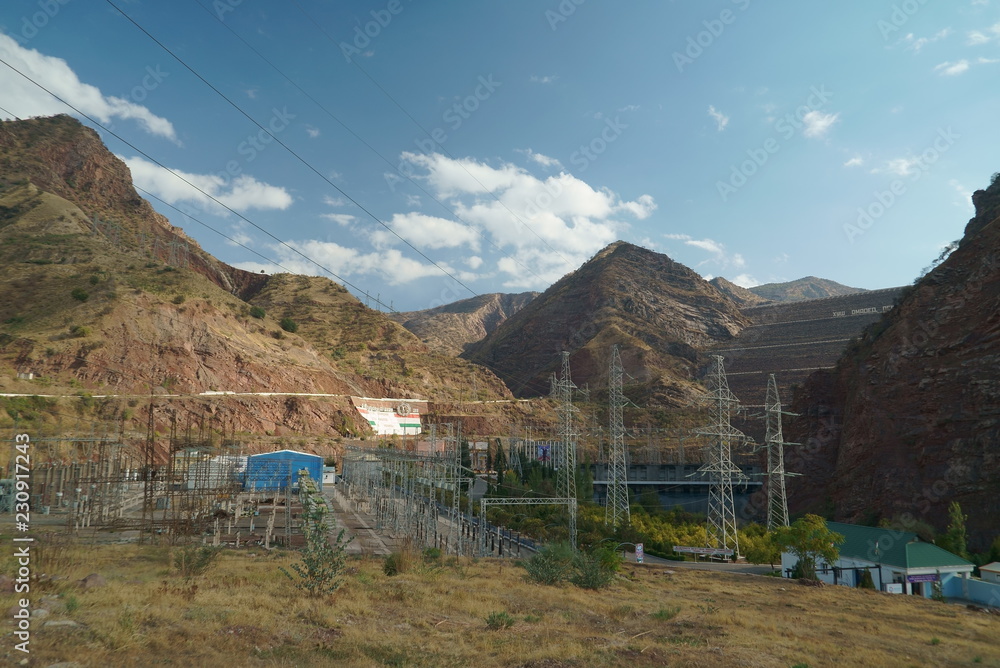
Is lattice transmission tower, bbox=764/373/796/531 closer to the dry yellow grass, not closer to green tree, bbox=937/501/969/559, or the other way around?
green tree, bbox=937/501/969/559

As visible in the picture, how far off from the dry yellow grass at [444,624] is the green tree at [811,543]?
6.25 metres

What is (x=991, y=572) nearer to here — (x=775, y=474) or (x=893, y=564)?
(x=893, y=564)

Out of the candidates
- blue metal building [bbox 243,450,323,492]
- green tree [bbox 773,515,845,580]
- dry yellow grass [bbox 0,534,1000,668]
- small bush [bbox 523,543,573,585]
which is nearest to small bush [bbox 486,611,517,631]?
dry yellow grass [bbox 0,534,1000,668]

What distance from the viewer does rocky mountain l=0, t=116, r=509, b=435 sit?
5262cm

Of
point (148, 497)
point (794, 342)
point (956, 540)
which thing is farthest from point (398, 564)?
point (794, 342)

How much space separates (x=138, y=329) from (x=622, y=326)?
98.0 m

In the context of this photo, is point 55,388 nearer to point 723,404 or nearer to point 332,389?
point 332,389

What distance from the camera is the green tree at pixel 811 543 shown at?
91.6 feet

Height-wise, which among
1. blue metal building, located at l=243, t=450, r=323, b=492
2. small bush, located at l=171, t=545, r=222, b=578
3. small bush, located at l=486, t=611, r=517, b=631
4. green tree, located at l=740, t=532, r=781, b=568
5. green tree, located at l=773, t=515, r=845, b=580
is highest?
blue metal building, located at l=243, t=450, r=323, b=492

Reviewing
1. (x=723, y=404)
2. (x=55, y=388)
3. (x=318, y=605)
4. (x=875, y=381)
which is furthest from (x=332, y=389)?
(x=318, y=605)

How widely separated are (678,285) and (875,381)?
117754 millimetres

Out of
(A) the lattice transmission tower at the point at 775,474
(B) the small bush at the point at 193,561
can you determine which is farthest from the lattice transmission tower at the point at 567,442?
(B) the small bush at the point at 193,561

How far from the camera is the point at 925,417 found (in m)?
39.5

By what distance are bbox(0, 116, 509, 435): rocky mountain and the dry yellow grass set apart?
3958 centimetres
